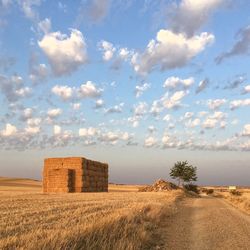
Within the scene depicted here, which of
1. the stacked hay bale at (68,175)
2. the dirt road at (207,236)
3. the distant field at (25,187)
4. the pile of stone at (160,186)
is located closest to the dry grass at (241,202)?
the dirt road at (207,236)

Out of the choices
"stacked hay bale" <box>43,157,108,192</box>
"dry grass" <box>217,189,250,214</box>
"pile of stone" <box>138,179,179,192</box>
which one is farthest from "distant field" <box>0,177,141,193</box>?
"dry grass" <box>217,189,250,214</box>

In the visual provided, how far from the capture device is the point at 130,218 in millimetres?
15742

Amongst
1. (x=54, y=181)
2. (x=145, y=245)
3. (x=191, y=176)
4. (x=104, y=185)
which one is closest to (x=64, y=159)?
(x=54, y=181)

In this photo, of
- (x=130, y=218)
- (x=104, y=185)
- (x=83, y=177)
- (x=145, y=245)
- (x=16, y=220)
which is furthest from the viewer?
(x=104, y=185)

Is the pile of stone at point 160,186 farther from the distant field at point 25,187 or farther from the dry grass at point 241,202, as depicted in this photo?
the dry grass at point 241,202

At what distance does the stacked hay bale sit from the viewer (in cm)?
5222

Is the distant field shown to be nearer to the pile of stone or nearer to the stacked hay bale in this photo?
the stacked hay bale

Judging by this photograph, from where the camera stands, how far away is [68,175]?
5216 cm

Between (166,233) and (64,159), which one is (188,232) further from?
(64,159)

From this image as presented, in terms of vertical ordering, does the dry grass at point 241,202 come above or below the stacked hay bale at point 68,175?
below

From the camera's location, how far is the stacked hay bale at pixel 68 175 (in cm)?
5222

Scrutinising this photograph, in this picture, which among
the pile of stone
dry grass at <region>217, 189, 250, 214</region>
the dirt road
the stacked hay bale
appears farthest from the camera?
the pile of stone

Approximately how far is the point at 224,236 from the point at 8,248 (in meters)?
8.21

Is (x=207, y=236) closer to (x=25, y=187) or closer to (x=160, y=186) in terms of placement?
(x=160, y=186)
